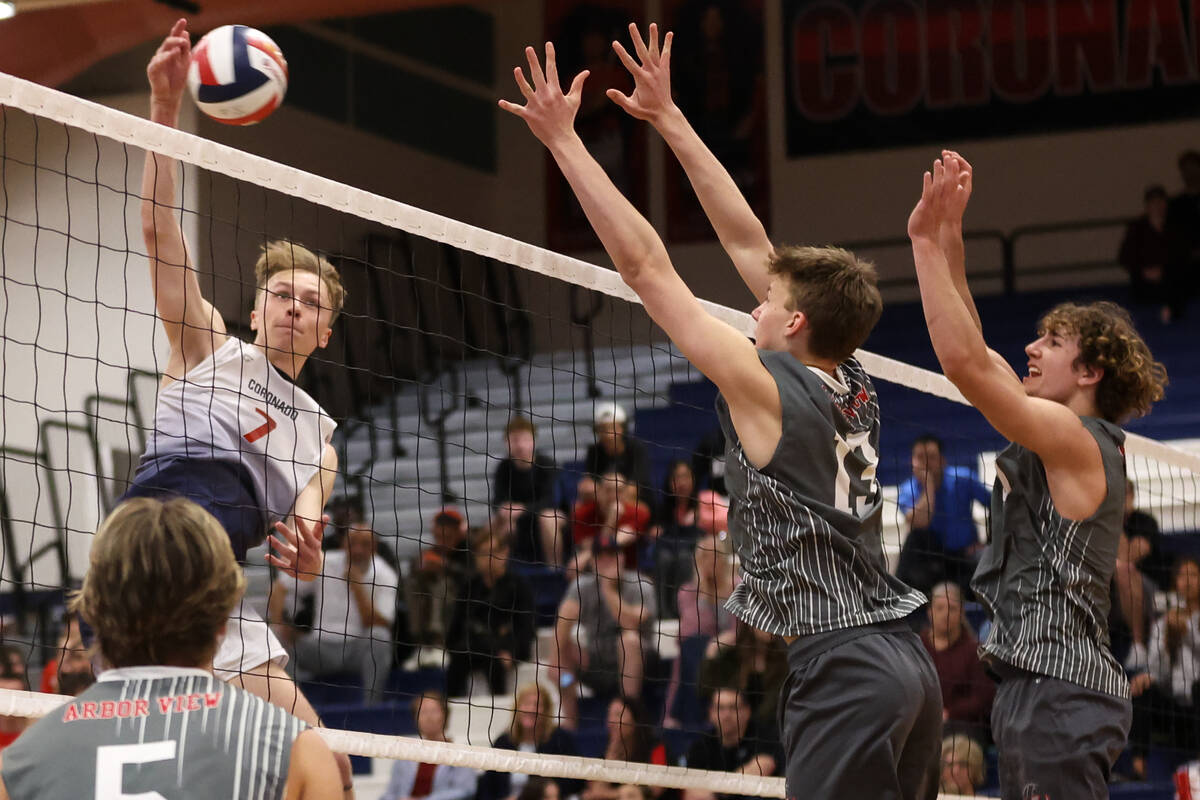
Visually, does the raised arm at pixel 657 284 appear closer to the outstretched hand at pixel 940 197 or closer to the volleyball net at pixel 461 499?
the outstretched hand at pixel 940 197

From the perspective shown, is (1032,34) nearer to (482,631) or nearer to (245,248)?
(245,248)

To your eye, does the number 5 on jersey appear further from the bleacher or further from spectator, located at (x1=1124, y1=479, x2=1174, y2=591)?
the bleacher

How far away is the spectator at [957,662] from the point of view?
7785 millimetres

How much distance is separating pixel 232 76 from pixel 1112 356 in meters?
3.13

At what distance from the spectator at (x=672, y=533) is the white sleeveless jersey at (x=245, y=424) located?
3715mm

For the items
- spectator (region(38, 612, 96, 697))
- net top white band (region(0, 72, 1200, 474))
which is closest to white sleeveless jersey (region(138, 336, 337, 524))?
net top white band (region(0, 72, 1200, 474))

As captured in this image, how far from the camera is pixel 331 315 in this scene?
5023mm

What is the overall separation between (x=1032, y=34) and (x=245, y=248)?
8.46 metres

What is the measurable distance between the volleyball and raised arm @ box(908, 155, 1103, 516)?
8.26ft

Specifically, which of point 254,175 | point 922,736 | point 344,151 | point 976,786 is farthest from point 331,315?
point 344,151

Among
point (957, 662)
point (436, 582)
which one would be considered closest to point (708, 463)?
point (436, 582)

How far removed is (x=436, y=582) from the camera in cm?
1005

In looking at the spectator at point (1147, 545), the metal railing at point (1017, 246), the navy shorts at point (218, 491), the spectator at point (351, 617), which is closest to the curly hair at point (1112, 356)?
the navy shorts at point (218, 491)

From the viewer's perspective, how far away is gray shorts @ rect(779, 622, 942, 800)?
3.48 meters
